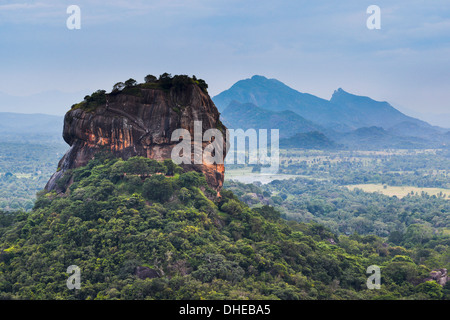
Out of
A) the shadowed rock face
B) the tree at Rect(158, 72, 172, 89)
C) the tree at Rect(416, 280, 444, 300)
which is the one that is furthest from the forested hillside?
the tree at Rect(158, 72, 172, 89)

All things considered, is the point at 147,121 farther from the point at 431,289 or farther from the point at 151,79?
the point at 431,289

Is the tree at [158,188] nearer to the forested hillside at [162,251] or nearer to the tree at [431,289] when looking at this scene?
the forested hillside at [162,251]

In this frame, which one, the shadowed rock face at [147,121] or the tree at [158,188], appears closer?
the tree at [158,188]

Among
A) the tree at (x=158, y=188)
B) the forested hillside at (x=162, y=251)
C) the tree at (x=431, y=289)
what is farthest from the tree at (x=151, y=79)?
the tree at (x=431, y=289)

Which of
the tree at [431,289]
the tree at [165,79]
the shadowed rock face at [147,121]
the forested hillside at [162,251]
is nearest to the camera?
the forested hillside at [162,251]

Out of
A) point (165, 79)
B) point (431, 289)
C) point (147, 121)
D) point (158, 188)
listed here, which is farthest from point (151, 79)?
point (431, 289)

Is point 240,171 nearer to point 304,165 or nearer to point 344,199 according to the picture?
point 304,165

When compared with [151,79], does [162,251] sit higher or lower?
lower

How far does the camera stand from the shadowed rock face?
33.1m

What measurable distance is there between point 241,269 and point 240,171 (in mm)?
113154

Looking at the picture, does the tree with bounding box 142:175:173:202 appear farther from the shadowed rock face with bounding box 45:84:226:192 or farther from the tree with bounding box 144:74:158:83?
the tree with bounding box 144:74:158:83

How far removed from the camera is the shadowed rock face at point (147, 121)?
33.1 metres

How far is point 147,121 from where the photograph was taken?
3325 centimetres
